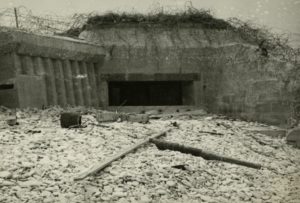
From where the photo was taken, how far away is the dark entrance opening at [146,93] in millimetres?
12398

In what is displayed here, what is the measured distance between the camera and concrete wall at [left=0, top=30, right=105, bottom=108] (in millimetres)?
8625

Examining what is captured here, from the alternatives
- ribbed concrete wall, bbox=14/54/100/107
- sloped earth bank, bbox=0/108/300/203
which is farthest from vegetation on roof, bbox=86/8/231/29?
sloped earth bank, bbox=0/108/300/203

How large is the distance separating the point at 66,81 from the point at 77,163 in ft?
14.9

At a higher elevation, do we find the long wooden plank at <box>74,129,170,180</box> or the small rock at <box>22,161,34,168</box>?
the small rock at <box>22,161,34,168</box>

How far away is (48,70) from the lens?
9469 mm

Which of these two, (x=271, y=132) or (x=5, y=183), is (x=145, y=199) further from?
(x=271, y=132)

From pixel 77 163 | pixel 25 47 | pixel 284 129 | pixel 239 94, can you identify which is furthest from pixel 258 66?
pixel 77 163

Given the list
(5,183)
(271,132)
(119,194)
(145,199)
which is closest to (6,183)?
(5,183)

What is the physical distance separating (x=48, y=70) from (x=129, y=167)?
4453 millimetres

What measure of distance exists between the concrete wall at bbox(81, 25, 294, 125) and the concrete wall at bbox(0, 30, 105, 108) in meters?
0.69

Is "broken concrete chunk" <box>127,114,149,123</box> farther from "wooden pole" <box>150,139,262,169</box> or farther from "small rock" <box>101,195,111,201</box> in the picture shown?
"small rock" <box>101,195,111,201</box>

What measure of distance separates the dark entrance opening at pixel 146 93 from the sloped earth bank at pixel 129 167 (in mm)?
4171

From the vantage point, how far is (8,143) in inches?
241

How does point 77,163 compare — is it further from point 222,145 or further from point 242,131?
point 242,131
